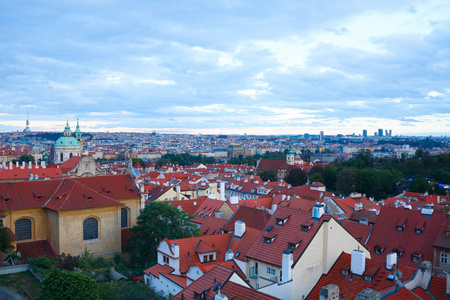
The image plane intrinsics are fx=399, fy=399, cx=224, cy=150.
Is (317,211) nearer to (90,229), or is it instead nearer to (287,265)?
(287,265)

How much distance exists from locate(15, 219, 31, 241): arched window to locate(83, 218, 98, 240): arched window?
16.1ft

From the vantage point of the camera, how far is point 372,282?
18.2 metres

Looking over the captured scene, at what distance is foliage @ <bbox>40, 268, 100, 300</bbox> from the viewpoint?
750 inches

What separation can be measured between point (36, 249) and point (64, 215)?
407 centimetres

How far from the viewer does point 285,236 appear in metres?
22.1

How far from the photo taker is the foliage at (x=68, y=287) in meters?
19.0

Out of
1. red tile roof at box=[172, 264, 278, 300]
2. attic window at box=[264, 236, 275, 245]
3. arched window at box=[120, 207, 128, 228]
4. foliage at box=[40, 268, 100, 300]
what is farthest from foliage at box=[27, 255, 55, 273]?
attic window at box=[264, 236, 275, 245]

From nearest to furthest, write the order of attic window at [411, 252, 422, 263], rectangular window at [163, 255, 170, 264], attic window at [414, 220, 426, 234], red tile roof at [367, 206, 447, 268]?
rectangular window at [163, 255, 170, 264] < attic window at [411, 252, 422, 263] < red tile roof at [367, 206, 447, 268] < attic window at [414, 220, 426, 234]

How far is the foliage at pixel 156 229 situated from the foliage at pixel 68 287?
444 inches

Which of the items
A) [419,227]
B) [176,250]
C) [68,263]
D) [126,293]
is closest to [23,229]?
[68,263]

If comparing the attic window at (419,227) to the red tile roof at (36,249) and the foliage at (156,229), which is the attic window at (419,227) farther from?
the red tile roof at (36,249)

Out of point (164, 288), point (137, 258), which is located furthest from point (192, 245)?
point (137, 258)

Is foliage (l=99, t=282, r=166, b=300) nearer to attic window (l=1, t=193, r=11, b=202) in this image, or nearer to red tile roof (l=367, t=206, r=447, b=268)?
red tile roof (l=367, t=206, r=447, b=268)

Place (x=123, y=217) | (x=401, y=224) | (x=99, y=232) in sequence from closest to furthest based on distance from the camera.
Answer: (x=401, y=224) → (x=99, y=232) → (x=123, y=217)
